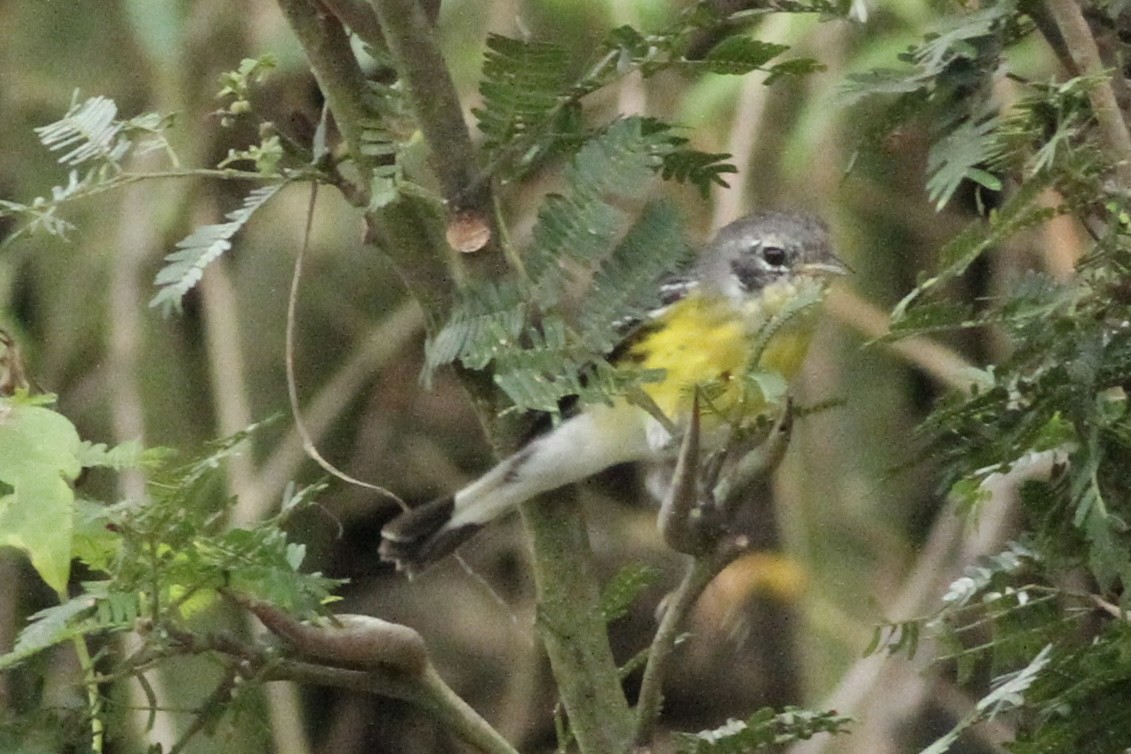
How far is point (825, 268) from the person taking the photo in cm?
142

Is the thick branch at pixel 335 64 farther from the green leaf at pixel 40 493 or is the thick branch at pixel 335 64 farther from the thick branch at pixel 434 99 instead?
the green leaf at pixel 40 493

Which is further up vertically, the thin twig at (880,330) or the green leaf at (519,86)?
the green leaf at (519,86)

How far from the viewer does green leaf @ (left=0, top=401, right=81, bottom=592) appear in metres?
0.63

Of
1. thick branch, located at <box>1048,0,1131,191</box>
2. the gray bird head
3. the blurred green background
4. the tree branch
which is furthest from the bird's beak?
thick branch, located at <box>1048,0,1131,191</box>

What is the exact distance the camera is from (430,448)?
2084mm

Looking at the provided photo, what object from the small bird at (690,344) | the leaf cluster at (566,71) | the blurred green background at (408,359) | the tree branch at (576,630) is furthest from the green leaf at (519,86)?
the blurred green background at (408,359)

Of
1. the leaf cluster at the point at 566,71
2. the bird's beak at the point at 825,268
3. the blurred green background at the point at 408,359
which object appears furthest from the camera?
the blurred green background at the point at 408,359

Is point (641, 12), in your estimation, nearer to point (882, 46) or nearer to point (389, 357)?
point (882, 46)

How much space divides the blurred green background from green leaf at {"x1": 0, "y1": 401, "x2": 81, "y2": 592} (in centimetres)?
101

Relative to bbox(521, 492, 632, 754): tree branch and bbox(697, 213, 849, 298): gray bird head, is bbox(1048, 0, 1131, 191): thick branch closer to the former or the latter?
bbox(521, 492, 632, 754): tree branch

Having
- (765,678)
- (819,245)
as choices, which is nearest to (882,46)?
(819,245)

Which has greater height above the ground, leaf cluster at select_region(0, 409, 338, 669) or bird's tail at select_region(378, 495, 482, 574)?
leaf cluster at select_region(0, 409, 338, 669)

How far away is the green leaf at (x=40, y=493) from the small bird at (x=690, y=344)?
50 centimetres

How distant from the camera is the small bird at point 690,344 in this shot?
1.27 metres
